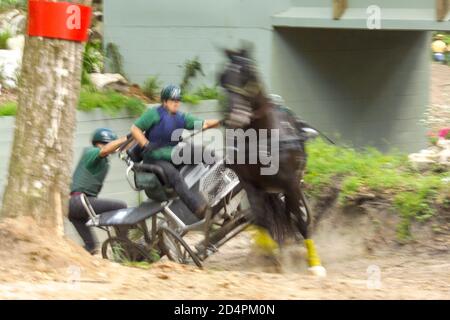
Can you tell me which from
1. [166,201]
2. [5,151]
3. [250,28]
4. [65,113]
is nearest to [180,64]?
[250,28]

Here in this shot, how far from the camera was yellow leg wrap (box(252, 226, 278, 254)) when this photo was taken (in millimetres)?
10148

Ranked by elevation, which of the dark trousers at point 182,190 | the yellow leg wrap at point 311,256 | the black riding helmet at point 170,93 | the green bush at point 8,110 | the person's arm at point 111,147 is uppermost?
the black riding helmet at point 170,93

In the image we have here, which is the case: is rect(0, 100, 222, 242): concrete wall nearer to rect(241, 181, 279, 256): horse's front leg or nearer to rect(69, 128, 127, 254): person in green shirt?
rect(69, 128, 127, 254): person in green shirt

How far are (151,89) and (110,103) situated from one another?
1.23 meters

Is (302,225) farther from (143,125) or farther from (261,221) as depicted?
(143,125)

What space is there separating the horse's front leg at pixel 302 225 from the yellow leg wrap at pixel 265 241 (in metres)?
0.32

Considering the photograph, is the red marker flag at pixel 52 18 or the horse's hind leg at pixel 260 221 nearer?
the red marker flag at pixel 52 18

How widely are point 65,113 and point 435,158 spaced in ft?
19.0

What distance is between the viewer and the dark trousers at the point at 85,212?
11.1 meters

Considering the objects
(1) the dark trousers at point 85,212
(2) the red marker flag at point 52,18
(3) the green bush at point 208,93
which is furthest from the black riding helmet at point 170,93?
(3) the green bush at point 208,93

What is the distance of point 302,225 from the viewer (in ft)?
34.0

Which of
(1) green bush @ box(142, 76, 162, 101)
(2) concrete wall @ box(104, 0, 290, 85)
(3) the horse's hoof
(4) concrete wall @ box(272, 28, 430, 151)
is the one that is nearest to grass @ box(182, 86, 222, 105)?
(2) concrete wall @ box(104, 0, 290, 85)

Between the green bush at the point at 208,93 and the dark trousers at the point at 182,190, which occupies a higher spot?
the green bush at the point at 208,93

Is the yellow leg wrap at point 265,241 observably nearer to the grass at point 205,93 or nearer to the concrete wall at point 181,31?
the concrete wall at point 181,31
